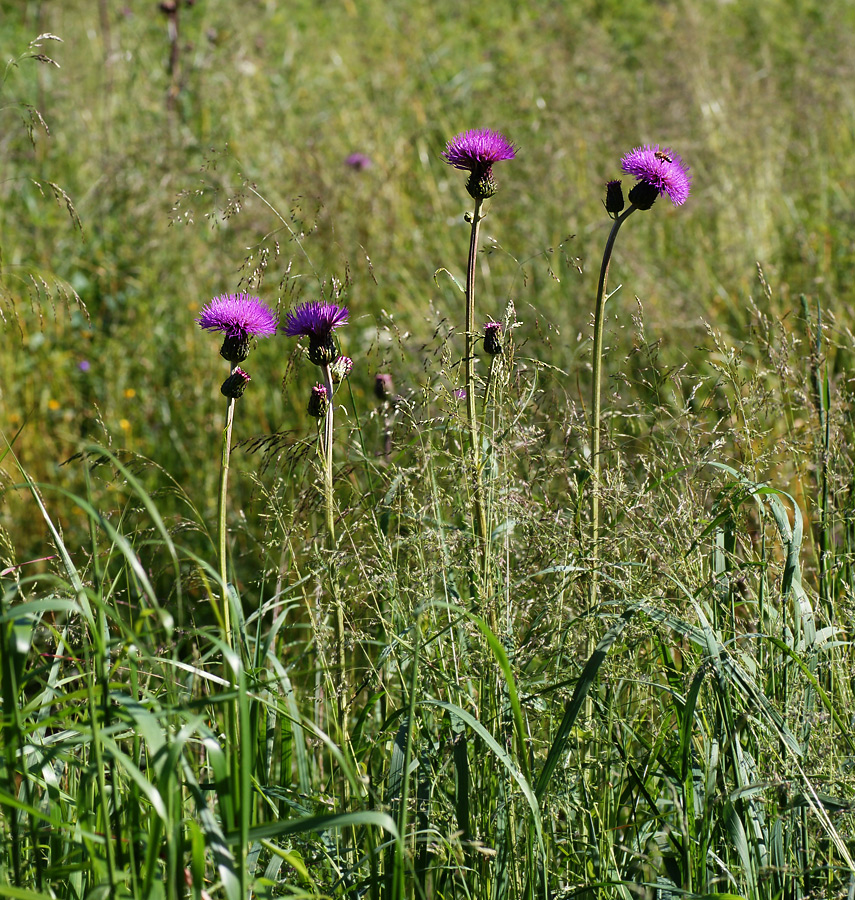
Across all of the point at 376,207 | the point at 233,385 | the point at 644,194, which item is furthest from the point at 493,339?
the point at 376,207

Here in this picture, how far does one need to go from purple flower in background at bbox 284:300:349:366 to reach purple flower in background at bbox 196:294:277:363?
0.04m

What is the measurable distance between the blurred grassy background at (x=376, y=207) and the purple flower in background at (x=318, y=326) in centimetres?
133

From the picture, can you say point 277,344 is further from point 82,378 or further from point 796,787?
point 796,787

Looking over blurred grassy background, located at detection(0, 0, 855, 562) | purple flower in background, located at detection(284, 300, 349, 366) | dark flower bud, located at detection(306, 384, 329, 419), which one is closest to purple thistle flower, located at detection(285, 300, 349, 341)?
purple flower in background, located at detection(284, 300, 349, 366)

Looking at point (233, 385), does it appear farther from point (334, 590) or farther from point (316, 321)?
point (334, 590)

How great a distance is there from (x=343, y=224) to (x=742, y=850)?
3.08 metres

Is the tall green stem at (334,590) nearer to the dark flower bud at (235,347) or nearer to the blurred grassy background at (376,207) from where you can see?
the dark flower bud at (235,347)

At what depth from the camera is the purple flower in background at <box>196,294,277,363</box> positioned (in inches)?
56.3

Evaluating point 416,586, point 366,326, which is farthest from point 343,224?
point 416,586

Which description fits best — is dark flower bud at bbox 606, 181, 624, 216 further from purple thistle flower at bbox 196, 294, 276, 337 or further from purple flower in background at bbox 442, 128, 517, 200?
purple thistle flower at bbox 196, 294, 276, 337

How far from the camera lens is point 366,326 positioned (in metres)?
3.71

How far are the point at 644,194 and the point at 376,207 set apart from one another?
2369mm

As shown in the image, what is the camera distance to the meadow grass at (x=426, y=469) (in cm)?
116

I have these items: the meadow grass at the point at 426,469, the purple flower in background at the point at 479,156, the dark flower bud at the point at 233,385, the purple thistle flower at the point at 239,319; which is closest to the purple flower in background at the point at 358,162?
the meadow grass at the point at 426,469
